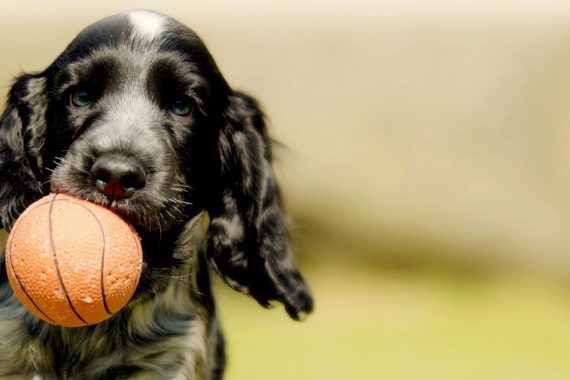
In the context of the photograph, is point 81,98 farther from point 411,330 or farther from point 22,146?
point 411,330

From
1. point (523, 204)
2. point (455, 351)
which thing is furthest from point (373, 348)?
point (523, 204)

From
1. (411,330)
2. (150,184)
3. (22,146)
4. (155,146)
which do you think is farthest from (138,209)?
(411,330)

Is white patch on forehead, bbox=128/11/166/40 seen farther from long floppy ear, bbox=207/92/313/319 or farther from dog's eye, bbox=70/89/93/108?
long floppy ear, bbox=207/92/313/319

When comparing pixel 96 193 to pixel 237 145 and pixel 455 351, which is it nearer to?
pixel 237 145

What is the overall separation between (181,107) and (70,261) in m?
0.80

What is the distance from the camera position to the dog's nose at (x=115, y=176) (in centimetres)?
274

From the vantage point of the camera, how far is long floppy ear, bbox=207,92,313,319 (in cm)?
349

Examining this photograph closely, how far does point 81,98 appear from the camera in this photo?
312 centimetres

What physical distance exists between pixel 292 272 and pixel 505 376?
7.50ft

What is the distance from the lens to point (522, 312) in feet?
22.4

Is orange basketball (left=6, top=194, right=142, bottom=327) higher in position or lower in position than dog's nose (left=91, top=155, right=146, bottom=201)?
lower

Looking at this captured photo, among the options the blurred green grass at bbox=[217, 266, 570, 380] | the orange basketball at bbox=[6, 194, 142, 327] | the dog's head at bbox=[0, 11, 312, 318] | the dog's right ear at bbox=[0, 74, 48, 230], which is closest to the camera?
the orange basketball at bbox=[6, 194, 142, 327]

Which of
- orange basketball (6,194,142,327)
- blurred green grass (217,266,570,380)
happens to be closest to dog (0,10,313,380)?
orange basketball (6,194,142,327)

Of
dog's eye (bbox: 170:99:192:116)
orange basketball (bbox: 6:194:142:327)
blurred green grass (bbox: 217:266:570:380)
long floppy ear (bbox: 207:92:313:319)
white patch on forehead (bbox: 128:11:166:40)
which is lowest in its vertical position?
blurred green grass (bbox: 217:266:570:380)
